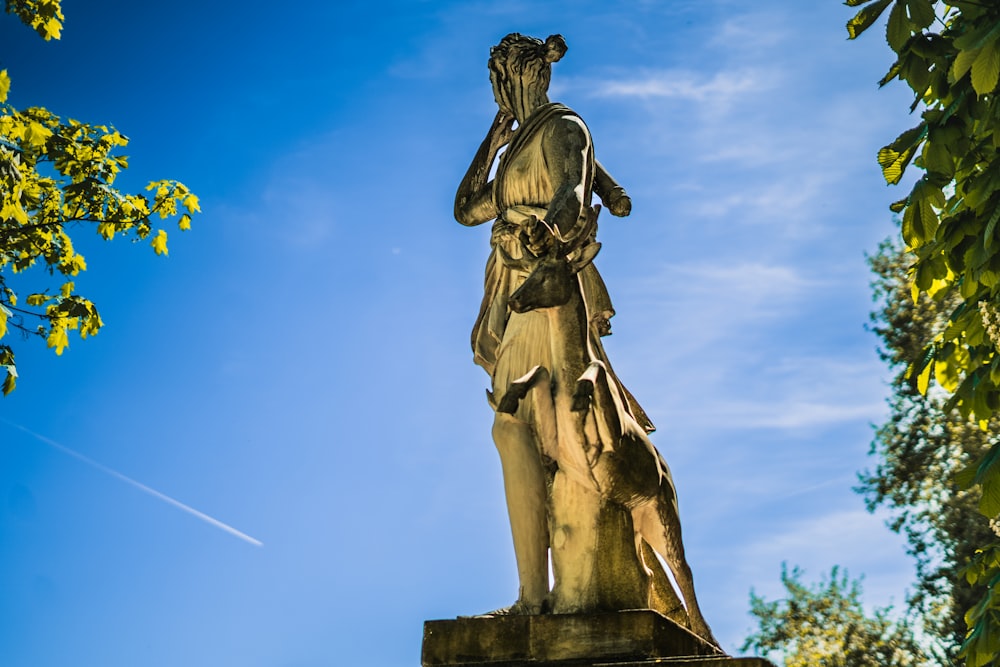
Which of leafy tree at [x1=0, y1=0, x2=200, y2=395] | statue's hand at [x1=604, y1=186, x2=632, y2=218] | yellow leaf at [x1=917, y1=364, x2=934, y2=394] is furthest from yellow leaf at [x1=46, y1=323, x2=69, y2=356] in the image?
yellow leaf at [x1=917, y1=364, x2=934, y2=394]

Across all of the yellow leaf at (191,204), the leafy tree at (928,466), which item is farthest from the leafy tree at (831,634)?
the yellow leaf at (191,204)

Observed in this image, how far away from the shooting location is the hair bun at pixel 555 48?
7031 mm

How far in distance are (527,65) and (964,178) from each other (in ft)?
8.69

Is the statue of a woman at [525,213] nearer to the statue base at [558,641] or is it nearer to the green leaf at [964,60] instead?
the statue base at [558,641]

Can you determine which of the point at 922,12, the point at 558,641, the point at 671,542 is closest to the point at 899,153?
the point at 922,12

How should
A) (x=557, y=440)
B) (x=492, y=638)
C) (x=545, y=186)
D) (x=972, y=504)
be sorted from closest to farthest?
(x=492, y=638)
(x=557, y=440)
(x=545, y=186)
(x=972, y=504)

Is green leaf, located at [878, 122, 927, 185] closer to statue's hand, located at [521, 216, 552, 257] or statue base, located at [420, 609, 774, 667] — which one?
statue's hand, located at [521, 216, 552, 257]

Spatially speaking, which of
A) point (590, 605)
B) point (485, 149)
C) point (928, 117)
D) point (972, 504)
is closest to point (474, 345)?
point (485, 149)

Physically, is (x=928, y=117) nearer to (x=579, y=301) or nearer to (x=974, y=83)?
(x=974, y=83)

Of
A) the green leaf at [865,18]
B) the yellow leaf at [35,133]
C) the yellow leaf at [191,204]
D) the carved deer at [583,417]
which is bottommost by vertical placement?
the carved deer at [583,417]

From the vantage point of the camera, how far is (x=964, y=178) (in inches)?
251

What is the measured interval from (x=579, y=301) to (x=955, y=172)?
2.22m

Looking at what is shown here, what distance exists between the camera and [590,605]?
5535 millimetres

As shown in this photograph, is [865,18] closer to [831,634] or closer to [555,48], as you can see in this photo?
[555,48]
